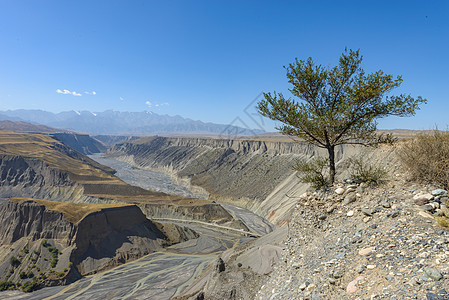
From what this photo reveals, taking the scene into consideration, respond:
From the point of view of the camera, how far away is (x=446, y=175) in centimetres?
734

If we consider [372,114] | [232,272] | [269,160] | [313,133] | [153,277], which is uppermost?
[372,114]

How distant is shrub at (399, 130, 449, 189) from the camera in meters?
7.57

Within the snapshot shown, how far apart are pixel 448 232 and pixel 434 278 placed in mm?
1934

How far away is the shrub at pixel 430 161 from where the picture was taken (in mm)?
7570

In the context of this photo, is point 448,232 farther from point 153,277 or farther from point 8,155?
point 8,155

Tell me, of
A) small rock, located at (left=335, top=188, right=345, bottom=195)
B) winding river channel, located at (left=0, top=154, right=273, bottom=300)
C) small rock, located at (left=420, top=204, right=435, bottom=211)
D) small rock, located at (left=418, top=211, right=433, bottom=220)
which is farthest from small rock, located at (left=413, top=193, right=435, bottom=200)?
winding river channel, located at (left=0, top=154, right=273, bottom=300)

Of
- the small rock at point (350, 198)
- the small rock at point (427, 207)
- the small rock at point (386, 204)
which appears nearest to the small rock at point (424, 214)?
the small rock at point (427, 207)

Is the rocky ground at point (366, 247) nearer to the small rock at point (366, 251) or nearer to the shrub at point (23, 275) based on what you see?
the small rock at point (366, 251)

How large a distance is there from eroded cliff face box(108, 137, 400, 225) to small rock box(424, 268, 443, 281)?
26.0 meters

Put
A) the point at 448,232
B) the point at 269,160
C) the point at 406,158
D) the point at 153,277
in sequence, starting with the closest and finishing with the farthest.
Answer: the point at 448,232
the point at 406,158
the point at 153,277
the point at 269,160

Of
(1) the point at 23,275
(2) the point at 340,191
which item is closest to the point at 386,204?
(2) the point at 340,191

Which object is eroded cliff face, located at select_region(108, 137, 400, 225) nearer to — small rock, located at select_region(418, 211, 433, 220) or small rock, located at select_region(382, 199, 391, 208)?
small rock, located at select_region(382, 199, 391, 208)

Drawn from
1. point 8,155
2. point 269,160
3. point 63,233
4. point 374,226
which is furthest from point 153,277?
point 8,155

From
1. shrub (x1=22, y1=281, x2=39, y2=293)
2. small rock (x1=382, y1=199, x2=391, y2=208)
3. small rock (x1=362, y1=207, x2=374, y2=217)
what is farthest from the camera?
shrub (x1=22, y1=281, x2=39, y2=293)
